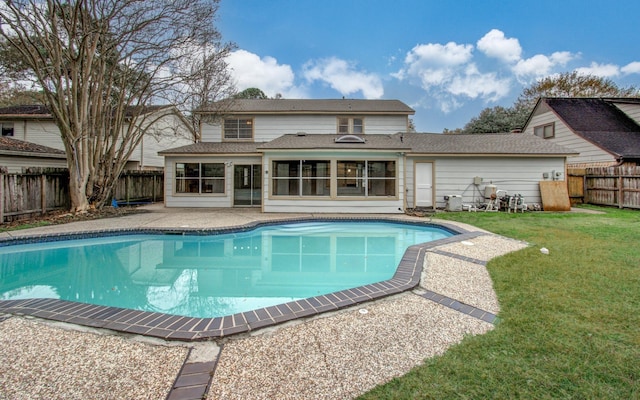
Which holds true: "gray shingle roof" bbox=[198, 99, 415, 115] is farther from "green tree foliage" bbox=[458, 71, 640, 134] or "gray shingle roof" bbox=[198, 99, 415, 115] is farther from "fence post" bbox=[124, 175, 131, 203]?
"green tree foliage" bbox=[458, 71, 640, 134]

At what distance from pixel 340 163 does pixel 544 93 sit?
86.6 ft

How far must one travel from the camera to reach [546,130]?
18.4 meters

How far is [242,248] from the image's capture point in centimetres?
769

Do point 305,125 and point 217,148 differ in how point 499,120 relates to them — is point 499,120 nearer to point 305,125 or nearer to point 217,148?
point 305,125

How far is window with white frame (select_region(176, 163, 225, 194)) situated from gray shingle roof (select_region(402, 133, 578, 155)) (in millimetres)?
8402

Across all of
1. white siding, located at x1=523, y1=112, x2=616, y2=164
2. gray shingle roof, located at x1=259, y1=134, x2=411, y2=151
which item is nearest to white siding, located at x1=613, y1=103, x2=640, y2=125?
white siding, located at x1=523, y1=112, x2=616, y2=164

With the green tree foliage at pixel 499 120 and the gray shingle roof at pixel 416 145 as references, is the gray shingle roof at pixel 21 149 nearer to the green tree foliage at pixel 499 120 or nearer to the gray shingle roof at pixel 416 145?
the gray shingle roof at pixel 416 145

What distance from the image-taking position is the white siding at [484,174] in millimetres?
13094

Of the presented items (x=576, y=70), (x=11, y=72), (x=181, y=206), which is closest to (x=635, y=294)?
(x=181, y=206)

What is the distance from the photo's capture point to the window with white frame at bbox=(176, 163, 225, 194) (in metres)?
13.8

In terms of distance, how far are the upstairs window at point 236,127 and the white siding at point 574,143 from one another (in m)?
15.8

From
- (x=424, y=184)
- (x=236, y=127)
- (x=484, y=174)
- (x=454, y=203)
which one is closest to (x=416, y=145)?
(x=424, y=184)

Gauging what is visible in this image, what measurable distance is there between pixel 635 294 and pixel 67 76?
14.6 m

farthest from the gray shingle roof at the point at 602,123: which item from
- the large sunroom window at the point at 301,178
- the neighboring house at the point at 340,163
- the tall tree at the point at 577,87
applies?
the large sunroom window at the point at 301,178
